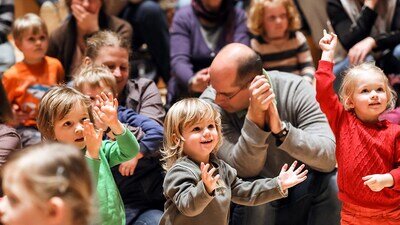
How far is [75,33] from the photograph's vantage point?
2.99 meters

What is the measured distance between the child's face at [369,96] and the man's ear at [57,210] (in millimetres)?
1011

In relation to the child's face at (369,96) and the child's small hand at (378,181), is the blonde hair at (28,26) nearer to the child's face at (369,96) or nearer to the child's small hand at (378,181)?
the child's face at (369,96)

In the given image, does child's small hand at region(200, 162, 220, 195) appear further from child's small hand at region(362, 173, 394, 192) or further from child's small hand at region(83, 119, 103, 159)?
child's small hand at region(362, 173, 394, 192)

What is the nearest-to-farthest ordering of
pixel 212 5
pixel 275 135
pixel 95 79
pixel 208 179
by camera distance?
1. pixel 208 179
2. pixel 275 135
3. pixel 95 79
4. pixel 212 5

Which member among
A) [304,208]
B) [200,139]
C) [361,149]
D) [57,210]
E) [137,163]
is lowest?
[304,208]

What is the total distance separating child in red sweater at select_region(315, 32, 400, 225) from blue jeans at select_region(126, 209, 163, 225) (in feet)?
1.94

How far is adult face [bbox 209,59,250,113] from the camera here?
2213 mm

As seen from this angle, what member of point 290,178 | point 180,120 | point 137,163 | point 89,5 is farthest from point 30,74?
point 290,178

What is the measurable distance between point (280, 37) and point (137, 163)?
3.34ft

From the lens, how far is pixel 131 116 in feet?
7.73

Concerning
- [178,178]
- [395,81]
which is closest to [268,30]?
[395,81]

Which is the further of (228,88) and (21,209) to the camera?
(228,88)

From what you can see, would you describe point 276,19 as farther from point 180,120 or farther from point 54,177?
point 54,177

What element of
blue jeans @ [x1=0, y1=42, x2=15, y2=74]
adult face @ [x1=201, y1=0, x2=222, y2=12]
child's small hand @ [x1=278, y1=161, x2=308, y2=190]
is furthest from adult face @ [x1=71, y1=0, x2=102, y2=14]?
child's small hand @ [x1=278, y1=161, x2=308, y2=190]
